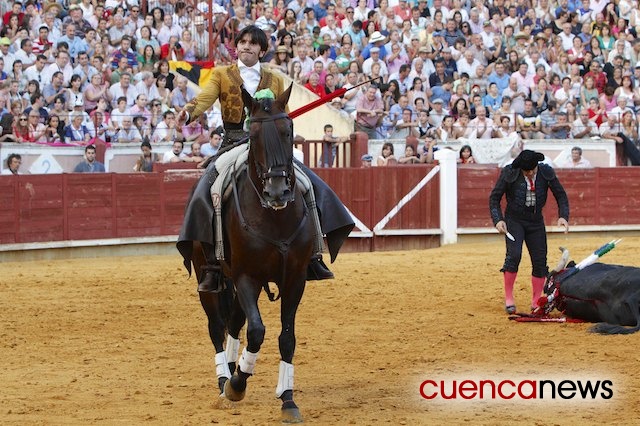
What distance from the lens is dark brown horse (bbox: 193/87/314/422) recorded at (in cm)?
627

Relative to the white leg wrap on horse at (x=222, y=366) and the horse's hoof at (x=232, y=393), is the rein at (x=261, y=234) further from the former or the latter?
the white leg wrap on horse at (x=222, y=366)

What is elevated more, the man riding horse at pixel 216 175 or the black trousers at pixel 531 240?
the man riding horse at pixel 216 175

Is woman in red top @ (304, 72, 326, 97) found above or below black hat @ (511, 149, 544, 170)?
above

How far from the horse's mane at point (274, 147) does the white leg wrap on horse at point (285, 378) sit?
115cm

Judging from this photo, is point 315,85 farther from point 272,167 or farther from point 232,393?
point 272,167

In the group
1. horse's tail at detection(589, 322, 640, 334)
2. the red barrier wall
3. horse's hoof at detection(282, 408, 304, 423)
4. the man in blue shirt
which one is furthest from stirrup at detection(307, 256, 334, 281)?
the man in blue shirt

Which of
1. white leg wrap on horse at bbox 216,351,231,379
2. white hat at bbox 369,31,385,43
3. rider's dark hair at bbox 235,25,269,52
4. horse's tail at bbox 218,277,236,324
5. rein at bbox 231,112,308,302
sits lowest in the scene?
white leg wrap on horse at bbox 216,351,231,379

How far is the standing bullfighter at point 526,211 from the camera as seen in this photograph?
1051 cm

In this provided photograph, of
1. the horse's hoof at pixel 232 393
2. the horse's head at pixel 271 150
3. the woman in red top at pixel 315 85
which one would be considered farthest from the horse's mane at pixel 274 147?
the woman in red top at pixel 315 85

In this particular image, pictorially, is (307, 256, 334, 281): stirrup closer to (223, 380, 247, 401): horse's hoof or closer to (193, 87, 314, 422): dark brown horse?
(193, 87, 314, 422): dark brown horse

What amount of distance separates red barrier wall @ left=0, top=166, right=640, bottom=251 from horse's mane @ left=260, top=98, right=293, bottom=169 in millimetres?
9943

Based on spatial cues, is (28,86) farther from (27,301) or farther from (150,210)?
(27,301)

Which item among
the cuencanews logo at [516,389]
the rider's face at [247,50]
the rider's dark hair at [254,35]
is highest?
the rider's dark hair at [254,35]

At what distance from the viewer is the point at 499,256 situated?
52.3ft
